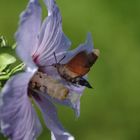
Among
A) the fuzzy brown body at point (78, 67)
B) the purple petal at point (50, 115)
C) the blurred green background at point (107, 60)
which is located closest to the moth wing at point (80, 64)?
the fuzzy brown body at point (78, 67)

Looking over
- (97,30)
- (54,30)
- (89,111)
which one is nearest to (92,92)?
(89,111)

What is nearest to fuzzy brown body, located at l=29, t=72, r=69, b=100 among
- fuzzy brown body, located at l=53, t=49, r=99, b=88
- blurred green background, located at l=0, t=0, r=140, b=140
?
fuzzy brown body, located at l=53, t=49, r=99, b=88

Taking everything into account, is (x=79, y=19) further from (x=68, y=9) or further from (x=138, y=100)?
(x=138, y=100)

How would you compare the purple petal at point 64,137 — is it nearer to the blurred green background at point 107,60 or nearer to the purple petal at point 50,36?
the purple petal at point 50,36

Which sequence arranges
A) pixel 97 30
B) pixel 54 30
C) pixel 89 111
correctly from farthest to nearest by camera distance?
pixel 97 30, pixel 89 111, pixel 54 30

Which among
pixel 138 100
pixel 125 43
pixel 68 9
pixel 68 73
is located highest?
pixel 68 73

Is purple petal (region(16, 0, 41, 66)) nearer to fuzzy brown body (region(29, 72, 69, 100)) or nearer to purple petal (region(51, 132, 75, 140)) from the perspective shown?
fuzzy brown body (region(29, 72, 69, 100))

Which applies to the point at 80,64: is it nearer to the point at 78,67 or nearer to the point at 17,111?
the point at 78,67
